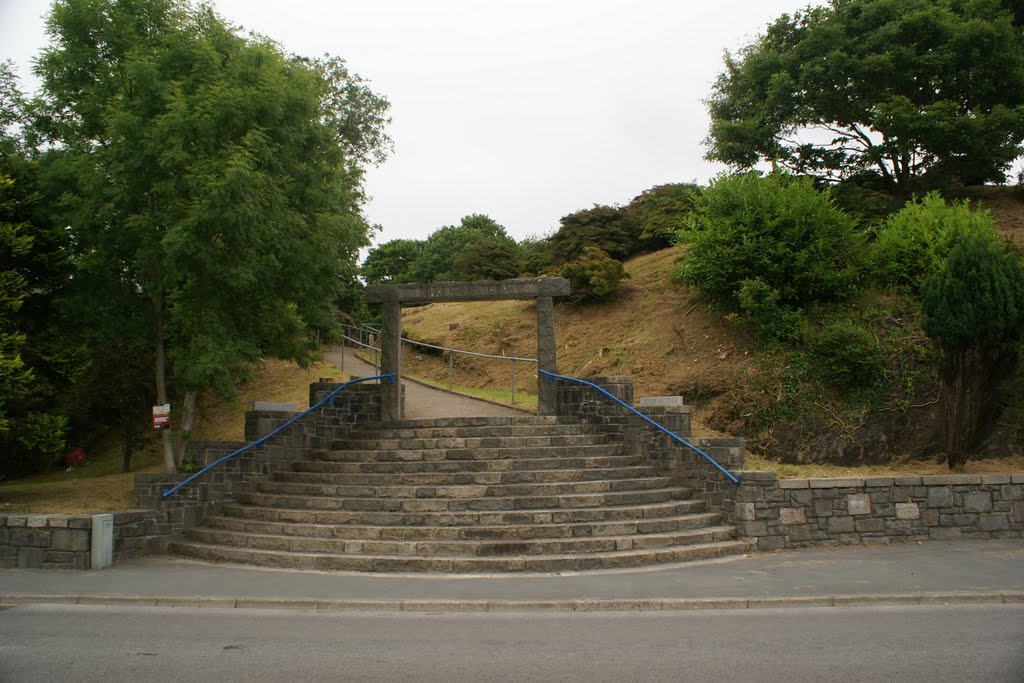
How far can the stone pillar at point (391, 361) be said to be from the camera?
14281 mm

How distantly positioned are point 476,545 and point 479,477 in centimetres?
187

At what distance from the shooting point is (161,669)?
5648 millimetres

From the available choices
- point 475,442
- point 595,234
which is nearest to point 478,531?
point 475,442

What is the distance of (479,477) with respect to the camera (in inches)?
445

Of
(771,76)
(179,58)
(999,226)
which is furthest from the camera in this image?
(771,76)

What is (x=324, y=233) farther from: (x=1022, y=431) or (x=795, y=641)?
(x=1022, y=431)

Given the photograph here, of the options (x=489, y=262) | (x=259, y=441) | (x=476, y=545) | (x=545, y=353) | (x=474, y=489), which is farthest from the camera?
(x=489, y=262)

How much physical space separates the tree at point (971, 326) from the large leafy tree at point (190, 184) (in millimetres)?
9600

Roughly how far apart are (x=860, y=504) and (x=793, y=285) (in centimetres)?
674

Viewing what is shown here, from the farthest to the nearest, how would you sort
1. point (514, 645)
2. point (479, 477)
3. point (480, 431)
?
point (480, 431)
point (479, 477)
point (514, 645)

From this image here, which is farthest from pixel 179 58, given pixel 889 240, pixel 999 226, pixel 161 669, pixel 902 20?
pixel 999 226

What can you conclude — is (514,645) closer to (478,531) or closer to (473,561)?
(473,561)

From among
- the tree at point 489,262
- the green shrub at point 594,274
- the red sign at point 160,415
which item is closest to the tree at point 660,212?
the green shrub at point 594,274

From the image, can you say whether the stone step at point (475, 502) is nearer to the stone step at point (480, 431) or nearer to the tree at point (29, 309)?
the stone step at point (480, 431)
